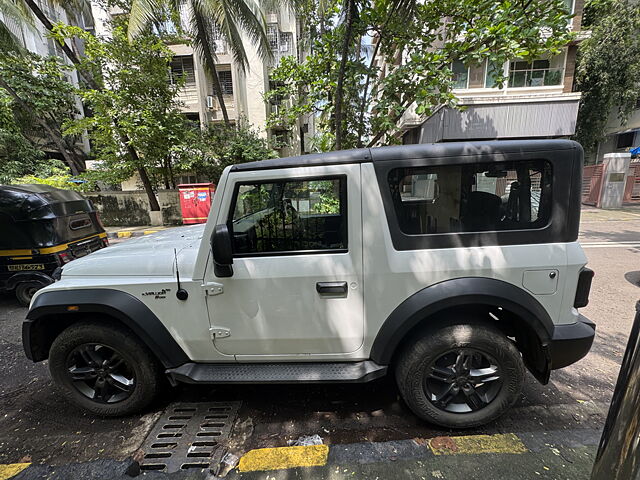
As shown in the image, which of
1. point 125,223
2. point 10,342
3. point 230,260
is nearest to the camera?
point 230,260

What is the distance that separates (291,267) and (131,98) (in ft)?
36.8

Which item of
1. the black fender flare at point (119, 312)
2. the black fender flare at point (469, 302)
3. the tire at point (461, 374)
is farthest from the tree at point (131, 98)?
the tire at point (461, 374)

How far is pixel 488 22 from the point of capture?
5672mm

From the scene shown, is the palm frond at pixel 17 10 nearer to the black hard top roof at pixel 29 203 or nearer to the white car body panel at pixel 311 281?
the black hard top roof at pixel 29 203

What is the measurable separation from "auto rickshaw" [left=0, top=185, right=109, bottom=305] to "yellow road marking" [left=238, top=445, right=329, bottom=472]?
14.3ft

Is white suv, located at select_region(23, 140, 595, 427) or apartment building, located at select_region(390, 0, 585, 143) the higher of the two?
apartment building, located at select_region(390, 0, 585, 143)

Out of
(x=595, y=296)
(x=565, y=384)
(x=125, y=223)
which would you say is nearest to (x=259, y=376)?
(x=565, y=384)

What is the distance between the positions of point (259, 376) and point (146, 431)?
1.01 m

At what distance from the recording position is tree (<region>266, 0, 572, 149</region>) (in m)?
5.68

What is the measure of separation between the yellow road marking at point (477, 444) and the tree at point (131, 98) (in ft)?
36.9

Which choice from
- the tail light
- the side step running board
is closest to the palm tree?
the side step running board

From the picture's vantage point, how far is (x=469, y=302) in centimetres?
195

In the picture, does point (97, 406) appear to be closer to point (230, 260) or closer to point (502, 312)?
point (230, 260)

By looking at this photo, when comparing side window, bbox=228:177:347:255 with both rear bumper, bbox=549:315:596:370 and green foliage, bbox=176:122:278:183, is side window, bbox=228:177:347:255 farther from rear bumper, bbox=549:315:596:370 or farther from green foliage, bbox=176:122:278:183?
green foliage, bbox=176:122:278:183
